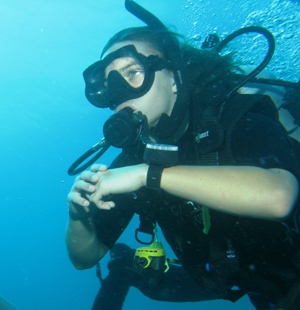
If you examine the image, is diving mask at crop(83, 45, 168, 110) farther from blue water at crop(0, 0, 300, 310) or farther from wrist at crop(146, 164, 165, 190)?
blue water at crop(0, 0, 300, 310)

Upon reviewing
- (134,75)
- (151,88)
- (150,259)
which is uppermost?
(134,75)

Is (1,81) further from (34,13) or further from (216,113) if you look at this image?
(216,113)

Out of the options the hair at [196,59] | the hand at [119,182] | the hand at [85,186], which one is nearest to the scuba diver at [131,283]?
the hand at [85,186]

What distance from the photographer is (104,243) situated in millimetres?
3496

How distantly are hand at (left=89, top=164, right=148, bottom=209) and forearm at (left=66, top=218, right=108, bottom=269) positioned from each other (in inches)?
37.1

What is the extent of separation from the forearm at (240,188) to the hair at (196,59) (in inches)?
45.3

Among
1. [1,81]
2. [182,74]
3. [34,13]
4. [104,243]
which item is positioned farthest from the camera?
[1,81]

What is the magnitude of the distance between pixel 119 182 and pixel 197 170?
2.01 ft

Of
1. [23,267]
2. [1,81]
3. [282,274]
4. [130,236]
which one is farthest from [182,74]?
[23,267]

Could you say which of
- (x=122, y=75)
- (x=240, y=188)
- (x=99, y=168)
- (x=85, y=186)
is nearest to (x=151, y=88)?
(x=122, y=75)

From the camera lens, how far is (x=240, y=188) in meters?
1.89

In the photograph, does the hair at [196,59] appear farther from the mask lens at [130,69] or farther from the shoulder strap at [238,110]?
the shoulder strap at [238,110]

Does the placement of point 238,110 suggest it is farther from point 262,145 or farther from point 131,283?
point 131,283

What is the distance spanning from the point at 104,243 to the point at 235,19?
945cm
